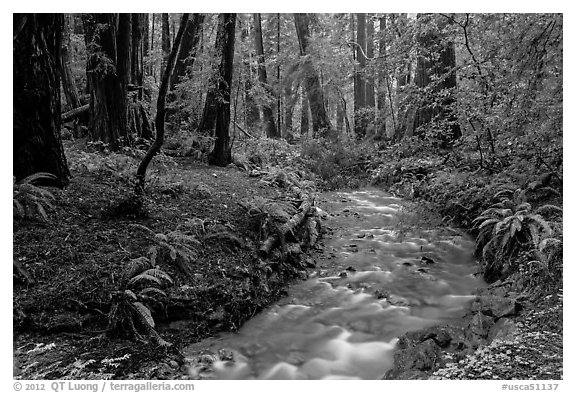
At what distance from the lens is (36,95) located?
216 inches

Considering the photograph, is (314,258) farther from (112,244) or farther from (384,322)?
(112,244)

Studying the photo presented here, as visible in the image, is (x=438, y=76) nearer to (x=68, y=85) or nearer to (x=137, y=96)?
(x=137, y=96)

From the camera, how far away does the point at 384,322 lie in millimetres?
5293

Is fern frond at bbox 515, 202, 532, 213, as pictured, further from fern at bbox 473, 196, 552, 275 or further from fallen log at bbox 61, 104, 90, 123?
fallen log at bbox 61, 104, 90, 123

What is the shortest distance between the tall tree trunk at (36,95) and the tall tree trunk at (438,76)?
6.78 metres

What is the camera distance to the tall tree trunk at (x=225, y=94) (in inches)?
379

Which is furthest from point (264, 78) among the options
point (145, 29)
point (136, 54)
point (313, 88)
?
point (136, 54)

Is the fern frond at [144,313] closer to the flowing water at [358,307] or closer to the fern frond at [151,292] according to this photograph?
the fern frond at [151,292]

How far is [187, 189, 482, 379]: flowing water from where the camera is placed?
4441 mm

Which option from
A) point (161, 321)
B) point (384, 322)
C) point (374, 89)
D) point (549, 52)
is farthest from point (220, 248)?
point (374, 89)

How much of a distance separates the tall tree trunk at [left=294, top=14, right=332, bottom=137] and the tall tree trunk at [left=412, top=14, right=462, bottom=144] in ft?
12.7

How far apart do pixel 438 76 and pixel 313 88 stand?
6.13 m

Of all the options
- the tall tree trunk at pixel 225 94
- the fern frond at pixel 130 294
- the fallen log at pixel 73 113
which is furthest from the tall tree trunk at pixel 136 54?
the fern frond at pixel 130 294

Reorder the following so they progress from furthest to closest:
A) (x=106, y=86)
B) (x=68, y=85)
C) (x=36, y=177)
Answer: (x=68, y=85) < (x=106, y=86) < (x=36, y=177)
